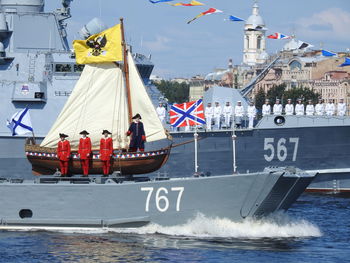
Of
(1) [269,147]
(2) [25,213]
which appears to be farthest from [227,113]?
(2) [25,213]

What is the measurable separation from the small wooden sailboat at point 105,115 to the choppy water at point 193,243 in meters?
1.82

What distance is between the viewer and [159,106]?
120 feet

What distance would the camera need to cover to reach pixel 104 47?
87.2 ft

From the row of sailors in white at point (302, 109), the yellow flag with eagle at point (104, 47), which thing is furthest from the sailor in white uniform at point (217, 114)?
the yellow flag with eagle at point (104, 47)

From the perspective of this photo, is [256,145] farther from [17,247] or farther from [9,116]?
[17,247]

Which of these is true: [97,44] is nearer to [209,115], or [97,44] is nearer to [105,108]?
[105,108]

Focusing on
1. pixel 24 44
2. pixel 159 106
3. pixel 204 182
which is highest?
pixel 24 44

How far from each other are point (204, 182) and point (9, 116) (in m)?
12.2

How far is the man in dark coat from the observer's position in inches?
1025

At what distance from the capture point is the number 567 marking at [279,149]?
122 feet

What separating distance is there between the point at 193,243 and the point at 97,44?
19.3 ft

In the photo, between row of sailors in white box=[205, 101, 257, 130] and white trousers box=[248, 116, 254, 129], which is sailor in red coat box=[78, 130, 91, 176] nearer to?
row of sailors in white box=[205, 101, 257, 130]

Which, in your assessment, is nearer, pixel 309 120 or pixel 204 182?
pixel 204 182

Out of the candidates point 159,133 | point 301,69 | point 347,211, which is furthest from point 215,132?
point 301,69
